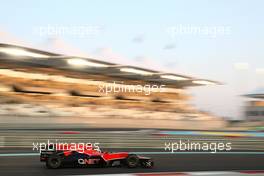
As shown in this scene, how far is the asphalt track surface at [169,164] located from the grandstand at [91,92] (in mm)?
543

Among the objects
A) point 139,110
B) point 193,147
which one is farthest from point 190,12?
point 193,147

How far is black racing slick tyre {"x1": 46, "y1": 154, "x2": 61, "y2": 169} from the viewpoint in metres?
6.34

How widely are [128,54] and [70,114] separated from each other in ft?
4.44

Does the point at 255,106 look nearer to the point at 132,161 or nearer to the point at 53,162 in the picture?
the point at 132,161

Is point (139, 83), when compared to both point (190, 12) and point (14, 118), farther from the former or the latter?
point (14, 118)

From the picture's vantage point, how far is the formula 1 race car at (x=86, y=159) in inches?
250

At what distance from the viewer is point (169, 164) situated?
22.6ft
